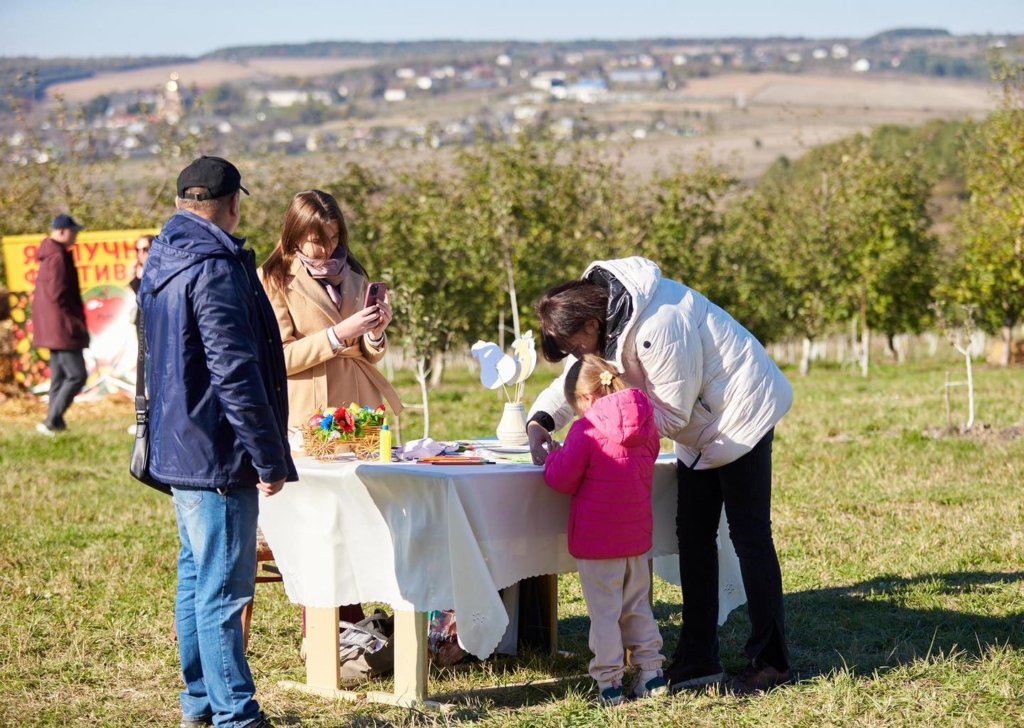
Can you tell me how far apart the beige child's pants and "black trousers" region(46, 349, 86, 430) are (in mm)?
8575

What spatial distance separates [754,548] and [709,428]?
0.49m

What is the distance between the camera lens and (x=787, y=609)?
569cm

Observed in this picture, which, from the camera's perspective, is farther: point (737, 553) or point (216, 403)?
point (737, 553)

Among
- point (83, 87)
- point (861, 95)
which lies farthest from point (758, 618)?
point (83, 87)

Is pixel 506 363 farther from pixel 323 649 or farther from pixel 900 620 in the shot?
pixel 900 620

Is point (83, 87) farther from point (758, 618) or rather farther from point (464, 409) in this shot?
point (758, 618)

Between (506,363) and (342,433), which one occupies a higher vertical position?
(506,363)

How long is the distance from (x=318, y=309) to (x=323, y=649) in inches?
51.5

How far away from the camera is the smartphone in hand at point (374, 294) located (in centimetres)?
459

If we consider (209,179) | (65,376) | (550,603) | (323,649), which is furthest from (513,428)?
(65,376)

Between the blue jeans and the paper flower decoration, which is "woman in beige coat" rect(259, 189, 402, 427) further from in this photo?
the blue jeans

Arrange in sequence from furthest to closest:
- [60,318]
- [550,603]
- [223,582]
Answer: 1. [60,318]
2. [550,603]
3. [223,582]

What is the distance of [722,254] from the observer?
72.1 feet

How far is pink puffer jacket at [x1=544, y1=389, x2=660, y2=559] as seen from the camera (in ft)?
13.4
